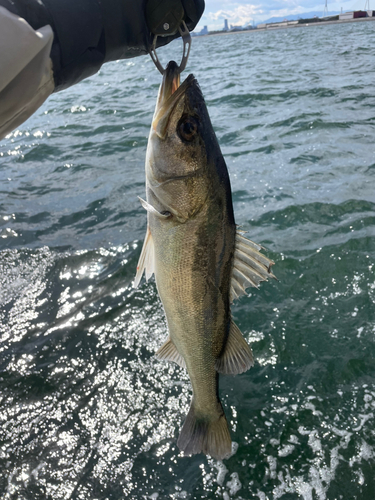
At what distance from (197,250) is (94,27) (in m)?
1.41

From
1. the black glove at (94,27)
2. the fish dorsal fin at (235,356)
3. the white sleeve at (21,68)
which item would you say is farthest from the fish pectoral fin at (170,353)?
the black glove at (94,27)

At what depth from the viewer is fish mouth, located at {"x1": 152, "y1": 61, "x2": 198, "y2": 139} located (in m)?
2.08

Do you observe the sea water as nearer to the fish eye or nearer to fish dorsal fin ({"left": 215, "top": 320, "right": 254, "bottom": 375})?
fish dorsal fin ({"left": 215, "top": 320, "right": 254, "bottom": 375})

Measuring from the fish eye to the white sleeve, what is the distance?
0.74 meters

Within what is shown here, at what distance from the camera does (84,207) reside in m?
6.65

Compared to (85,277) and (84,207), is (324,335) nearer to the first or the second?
(85,277)

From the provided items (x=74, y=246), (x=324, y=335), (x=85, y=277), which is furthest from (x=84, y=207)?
(x=324, y=335)

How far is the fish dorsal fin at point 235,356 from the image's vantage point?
2.46 meters

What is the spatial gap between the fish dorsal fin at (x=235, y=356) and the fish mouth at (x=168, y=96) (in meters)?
1.25

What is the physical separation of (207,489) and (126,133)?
9141 millimetres

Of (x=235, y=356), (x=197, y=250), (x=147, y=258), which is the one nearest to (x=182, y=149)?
(x=197, y=250)

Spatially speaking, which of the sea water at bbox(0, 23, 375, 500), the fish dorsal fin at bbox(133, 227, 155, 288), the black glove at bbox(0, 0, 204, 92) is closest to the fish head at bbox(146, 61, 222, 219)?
the fish dorsal fin at bbox(133, 227, 155, 288)

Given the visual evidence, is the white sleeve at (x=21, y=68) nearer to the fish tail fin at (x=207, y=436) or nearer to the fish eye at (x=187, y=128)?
the fish eye at (x=187, y=128)

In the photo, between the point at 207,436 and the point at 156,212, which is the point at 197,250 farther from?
the point at 207,436
